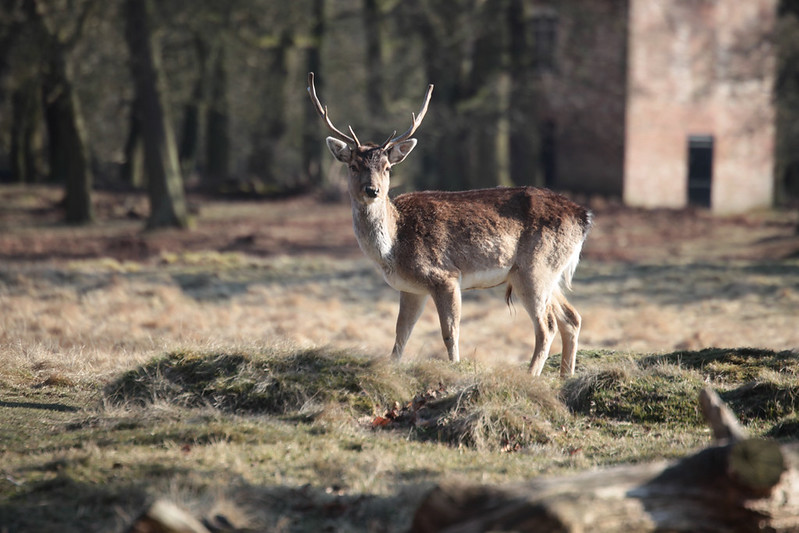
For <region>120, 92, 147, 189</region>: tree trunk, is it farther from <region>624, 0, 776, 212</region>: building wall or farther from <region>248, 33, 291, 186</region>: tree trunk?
<region>624, 0, 776, 212</region>: building wall

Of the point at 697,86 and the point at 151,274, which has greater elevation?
the point at 697,86

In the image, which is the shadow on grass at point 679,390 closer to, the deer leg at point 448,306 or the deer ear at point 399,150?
the deer leg at point 448,306

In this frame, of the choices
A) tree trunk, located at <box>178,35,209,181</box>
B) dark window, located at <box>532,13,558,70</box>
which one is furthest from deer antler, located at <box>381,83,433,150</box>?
tree trunk, located at <box>178,35,209,181</box>

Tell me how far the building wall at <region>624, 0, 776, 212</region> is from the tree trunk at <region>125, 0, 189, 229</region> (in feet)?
46.2

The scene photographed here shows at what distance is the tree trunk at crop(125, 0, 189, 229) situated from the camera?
2178 centimetres

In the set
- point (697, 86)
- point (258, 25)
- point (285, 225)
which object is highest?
point (258, 25)

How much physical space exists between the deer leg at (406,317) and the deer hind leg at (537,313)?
87 centimetres

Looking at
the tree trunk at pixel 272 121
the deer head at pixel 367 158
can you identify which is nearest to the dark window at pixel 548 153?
the tree trunk at pixel 272 121

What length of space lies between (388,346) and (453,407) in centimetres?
512

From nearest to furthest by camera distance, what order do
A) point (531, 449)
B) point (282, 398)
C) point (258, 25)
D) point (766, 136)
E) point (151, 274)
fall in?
point (531, 449) < point (282, 398) < point (151, 274) < point (258, 25) < point (766, 136)

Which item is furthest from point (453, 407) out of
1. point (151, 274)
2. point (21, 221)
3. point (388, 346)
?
point (21, 221)

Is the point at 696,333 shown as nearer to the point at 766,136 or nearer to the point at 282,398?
the point at 282,398

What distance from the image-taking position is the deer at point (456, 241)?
8.15 metres

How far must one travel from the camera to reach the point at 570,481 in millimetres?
4352
